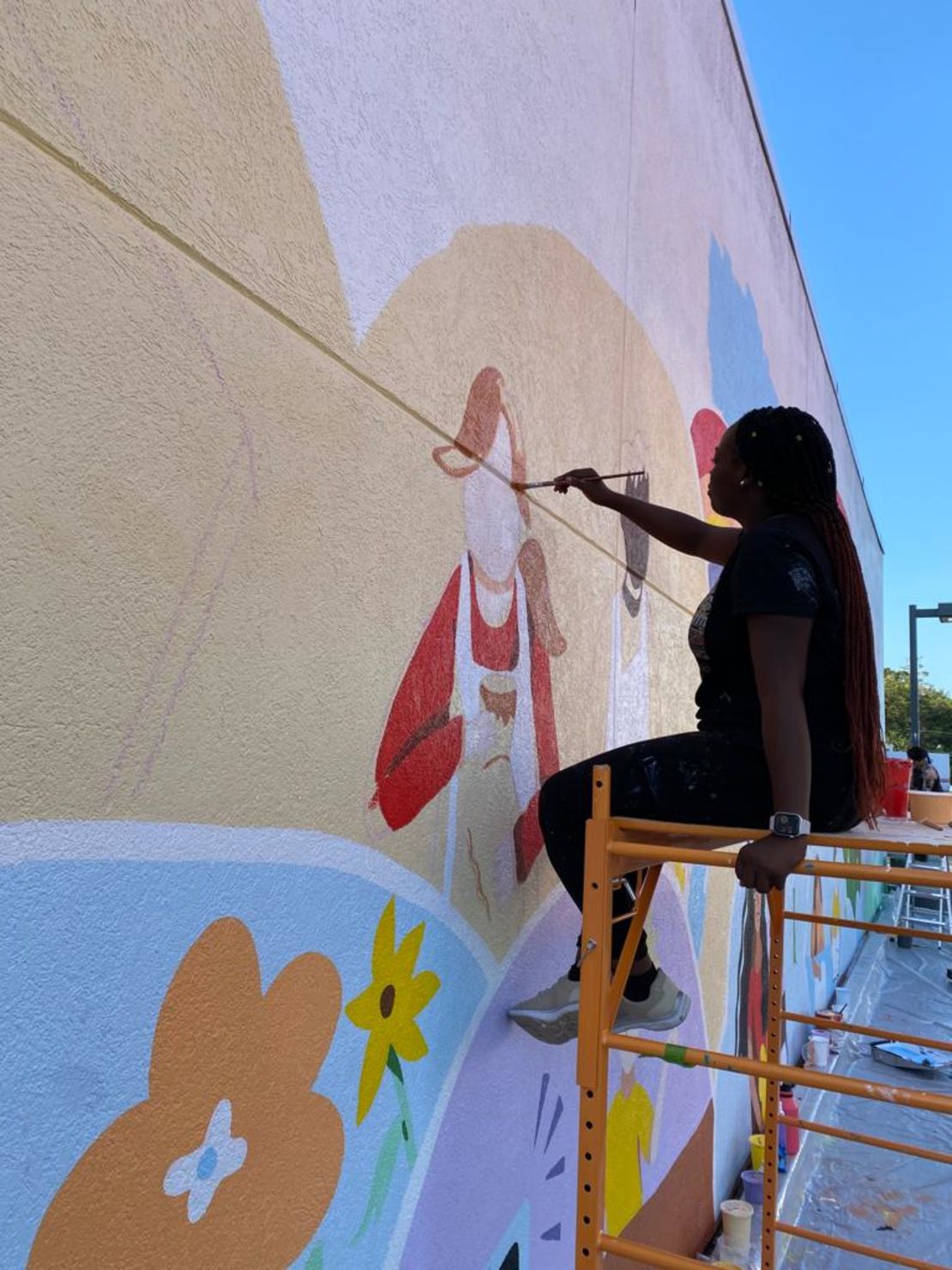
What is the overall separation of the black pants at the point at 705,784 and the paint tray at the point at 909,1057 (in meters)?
5.80

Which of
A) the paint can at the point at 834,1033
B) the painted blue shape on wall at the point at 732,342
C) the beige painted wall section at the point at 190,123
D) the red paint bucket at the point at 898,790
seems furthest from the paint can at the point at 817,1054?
the beige painted wall section at the point at 190,123

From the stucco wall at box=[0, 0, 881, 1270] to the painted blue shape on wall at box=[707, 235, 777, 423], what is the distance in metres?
1.69

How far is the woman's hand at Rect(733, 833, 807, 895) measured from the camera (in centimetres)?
153

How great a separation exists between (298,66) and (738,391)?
385 cm

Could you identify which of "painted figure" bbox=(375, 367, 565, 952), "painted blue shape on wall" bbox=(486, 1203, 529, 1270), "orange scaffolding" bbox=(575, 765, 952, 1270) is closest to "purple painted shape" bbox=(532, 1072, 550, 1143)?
"painted blue shape on wall" bbox=(486, 1203, 529, 1270)

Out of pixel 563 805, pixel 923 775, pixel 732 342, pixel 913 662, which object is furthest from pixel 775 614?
pixel 913 662

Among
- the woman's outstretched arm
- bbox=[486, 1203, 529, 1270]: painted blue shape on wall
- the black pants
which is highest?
the woman's outstretched arm

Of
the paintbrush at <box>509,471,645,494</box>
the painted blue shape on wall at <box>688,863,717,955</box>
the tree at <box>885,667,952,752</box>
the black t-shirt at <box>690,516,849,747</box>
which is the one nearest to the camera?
the black t-shirt at <box>690,516,849,747</box>

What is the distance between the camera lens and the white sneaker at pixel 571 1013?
6.88 ft

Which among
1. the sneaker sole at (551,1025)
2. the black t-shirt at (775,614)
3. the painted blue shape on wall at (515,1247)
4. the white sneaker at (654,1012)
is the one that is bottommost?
the painted blue shape on wall at (515,1247)

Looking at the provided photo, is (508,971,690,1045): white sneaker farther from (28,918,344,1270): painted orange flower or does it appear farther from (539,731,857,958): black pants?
(28,918,344,1270): painted orange flower

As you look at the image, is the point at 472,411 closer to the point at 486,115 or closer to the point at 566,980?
the point at 486,115

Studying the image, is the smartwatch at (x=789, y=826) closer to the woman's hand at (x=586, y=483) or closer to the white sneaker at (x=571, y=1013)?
the white sneaker at (x=571, y=1013)

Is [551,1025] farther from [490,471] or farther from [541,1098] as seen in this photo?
[490,471]
